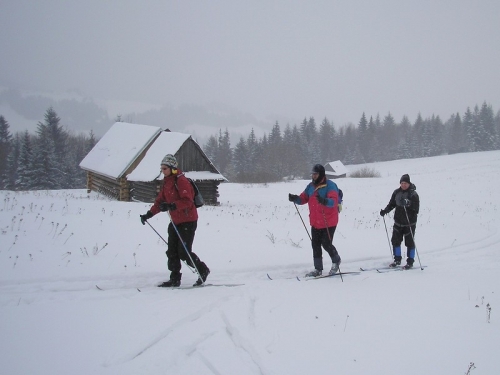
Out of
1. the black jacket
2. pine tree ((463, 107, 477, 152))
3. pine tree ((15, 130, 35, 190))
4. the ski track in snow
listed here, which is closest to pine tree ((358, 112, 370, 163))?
pine tree ((463, 107, 477, 152))

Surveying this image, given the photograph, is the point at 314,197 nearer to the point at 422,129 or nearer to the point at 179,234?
the point at 179,234

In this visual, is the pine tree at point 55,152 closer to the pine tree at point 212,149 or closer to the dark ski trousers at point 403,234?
the pine tree at point 212,149

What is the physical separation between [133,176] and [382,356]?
19.8 m

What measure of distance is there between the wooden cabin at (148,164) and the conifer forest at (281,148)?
26.4 metres

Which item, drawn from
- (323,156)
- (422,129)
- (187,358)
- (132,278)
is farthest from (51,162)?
(422,129)

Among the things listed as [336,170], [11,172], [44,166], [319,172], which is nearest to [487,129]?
[336,170]

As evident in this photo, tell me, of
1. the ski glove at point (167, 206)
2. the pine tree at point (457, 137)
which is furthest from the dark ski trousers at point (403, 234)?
the pine tree at point (457, 137)

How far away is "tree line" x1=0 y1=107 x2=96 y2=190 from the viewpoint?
42250 millimetres

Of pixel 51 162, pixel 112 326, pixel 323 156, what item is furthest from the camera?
pixel 323 156

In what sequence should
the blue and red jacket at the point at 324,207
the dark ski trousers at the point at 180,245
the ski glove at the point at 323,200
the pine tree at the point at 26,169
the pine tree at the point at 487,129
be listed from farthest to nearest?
the pine tree at the point at 487,129, the pine tree at the point at 26,169, the blue and red jacket at the point at 324,207, the ski glove at the point at 323,200, the dark ski trousers at the point at 180,245

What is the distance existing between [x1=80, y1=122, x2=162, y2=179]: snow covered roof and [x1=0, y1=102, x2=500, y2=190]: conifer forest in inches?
865

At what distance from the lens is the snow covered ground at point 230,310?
3182 millimetres

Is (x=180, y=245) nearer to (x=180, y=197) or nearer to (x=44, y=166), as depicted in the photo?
(x=180, y=197)

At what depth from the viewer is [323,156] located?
3342 inches
